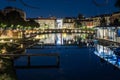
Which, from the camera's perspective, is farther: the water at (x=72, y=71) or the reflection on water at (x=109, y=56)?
the reflection on water at (x=109, y=56)

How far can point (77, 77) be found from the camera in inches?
1638

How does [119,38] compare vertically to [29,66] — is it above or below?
above

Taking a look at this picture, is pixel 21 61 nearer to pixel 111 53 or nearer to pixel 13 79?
pixel 111 53

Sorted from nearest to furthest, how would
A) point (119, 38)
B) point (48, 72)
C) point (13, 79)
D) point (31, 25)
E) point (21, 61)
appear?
point (13, 79)
point (48, 72)
point (21, 61)
point (119, 38)
point (31, 25)

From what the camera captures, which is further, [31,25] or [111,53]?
[31,25]

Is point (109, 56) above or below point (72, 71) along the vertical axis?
above

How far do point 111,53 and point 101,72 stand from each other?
8.31 metres

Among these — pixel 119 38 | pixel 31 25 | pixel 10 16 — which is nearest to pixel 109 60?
pixel 119 38

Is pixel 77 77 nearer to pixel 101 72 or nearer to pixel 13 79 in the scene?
pixel 101 72

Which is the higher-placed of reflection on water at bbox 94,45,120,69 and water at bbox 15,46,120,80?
reflection on water at bbox 94,45,120,69

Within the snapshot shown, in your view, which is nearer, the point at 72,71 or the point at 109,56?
the point at 72,71

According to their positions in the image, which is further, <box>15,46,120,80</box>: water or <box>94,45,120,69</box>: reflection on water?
<box>94,45,120,69</box>: reflection on water

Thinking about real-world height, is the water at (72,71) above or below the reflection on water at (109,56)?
below

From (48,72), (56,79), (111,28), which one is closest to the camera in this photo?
(56,79)
